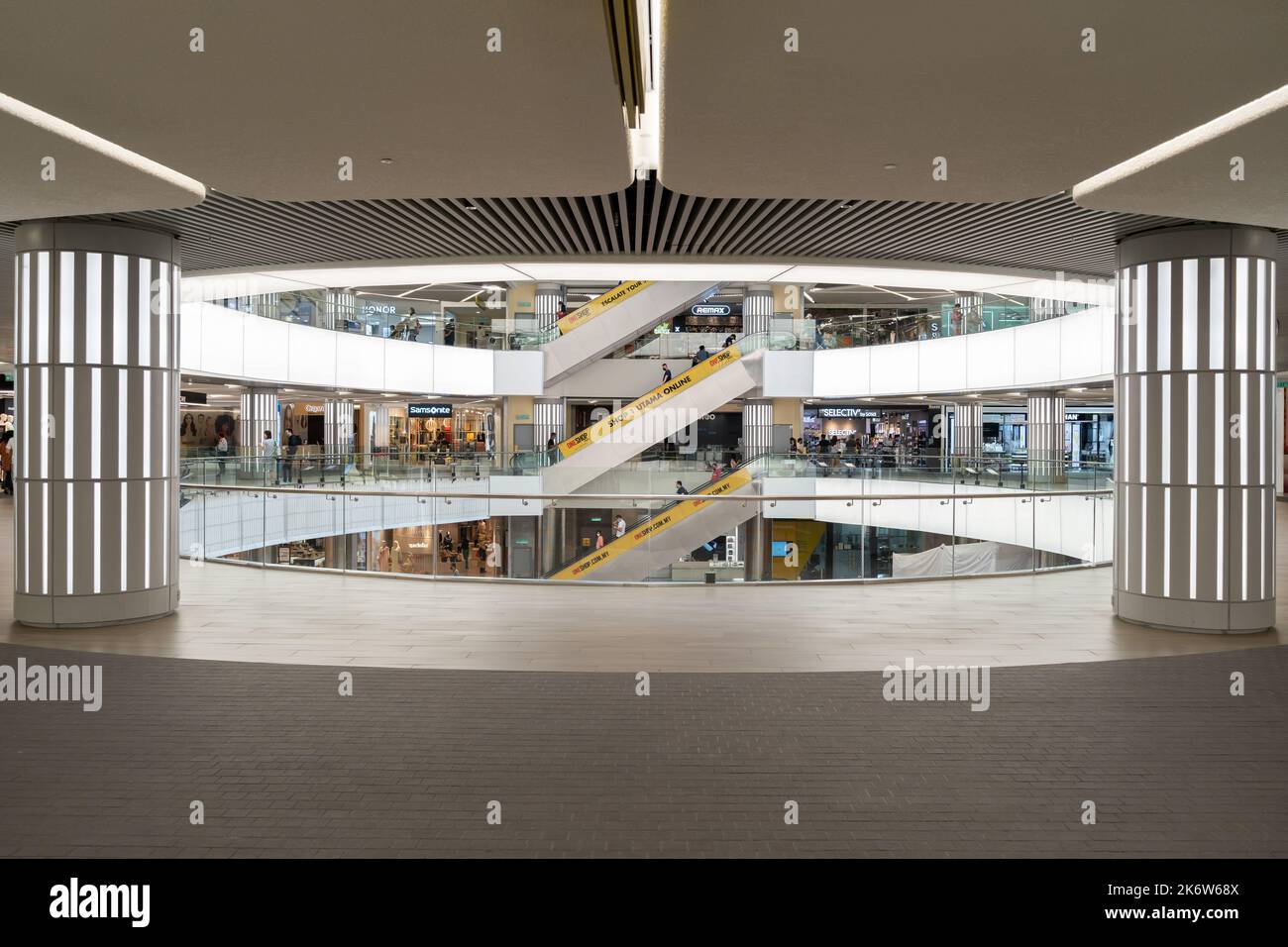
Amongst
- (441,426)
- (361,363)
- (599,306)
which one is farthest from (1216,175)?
(441,426)

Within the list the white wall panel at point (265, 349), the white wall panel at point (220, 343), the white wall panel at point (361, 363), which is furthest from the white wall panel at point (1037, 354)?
the white wall panel at point (220, 343)

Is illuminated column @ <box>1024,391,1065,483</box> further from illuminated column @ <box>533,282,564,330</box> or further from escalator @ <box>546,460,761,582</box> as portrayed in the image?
illuminated column @ <box>533,282,564,330</box>

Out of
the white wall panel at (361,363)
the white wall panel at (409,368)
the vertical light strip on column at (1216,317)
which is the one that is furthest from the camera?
the white wall panel at (409,368)

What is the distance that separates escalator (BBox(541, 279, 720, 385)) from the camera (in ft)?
79.4

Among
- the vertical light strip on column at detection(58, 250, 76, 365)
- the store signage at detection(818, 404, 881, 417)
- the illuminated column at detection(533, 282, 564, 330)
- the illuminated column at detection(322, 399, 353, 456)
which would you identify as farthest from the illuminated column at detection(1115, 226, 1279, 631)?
the store signage at detection(818, 404, 881, 417)

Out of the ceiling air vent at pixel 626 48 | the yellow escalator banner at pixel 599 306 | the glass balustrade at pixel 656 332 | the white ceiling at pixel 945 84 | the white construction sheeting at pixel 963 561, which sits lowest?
the white construction sheeting at pixel 963 561

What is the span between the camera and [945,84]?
4.05m

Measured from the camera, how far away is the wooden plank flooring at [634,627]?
6.50 meters

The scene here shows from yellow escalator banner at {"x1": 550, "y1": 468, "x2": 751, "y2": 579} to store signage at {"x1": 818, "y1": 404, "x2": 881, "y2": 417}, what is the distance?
20653mm

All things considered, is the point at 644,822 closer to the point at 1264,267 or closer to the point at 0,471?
the point at 1264,267

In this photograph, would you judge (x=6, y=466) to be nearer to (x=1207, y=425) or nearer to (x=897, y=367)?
(x=897, y=367)

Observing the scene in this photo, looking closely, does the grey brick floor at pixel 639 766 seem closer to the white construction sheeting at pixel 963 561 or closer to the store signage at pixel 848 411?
the white construction sheeting at pixel 963 561

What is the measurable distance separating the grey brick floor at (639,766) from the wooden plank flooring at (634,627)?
0.47 meters
